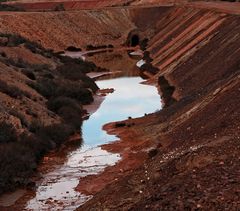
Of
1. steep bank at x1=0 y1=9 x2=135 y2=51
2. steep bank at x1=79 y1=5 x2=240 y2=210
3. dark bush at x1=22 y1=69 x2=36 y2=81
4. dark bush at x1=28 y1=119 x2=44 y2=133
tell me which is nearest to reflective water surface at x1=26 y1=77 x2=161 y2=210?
steep bank at x1=79 y1=5 x2=240 y2=210

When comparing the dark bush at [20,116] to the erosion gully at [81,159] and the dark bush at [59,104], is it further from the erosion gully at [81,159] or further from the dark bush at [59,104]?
the dark bush at [59,104]

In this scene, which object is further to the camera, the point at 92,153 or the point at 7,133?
the point at 92,153

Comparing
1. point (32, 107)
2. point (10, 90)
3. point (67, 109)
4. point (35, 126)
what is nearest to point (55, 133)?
point (35, 126)

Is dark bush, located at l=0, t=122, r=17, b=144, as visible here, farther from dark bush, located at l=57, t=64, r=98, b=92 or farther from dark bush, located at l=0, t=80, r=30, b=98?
dark bush, located at l=57, t=64, r=98, b=92

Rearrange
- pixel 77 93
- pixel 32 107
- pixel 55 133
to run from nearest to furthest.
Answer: pixel 55 133 → pixel 32 107 → pixel 77 93

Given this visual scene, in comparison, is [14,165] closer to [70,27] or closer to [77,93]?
[77,93]

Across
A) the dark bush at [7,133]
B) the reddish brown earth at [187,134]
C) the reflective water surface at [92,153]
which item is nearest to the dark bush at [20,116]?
the dark bush at [7,133]
